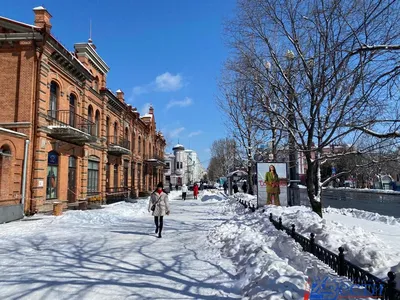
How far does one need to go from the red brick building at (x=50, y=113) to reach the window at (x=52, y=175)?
0.05 metres

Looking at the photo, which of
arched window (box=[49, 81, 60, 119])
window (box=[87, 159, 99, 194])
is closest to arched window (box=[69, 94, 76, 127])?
arched window (box=[49, 81, 60, 119])

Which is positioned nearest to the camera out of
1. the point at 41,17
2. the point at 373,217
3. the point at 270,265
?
the point at 270,265

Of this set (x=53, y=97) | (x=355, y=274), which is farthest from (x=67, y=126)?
(x=355, y=274)

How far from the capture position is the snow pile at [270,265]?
439 centimetres

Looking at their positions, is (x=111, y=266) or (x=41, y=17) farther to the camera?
(x=41, y=17)

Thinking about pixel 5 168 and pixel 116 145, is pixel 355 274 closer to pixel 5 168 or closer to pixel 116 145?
pixel 5 168

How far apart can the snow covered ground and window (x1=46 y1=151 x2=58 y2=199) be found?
Answer: 20.8 feet

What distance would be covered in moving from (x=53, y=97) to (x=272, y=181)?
41.9ft

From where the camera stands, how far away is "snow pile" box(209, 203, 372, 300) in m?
4.39

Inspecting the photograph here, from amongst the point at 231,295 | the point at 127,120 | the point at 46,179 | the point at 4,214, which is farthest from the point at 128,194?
the point at 231,295

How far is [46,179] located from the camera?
16.4 m

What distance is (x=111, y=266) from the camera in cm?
663

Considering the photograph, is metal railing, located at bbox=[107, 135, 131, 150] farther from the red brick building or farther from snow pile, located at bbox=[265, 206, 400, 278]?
snow pile, located at bbox=[265, 206, 400, 278]

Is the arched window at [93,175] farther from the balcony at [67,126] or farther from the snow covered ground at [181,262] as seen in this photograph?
the snow covered ground at [181,262]
